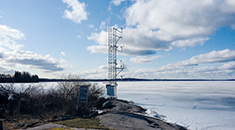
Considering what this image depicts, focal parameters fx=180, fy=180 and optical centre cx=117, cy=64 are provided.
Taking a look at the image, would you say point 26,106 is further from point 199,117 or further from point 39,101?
point 199,117

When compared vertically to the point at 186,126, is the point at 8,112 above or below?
above

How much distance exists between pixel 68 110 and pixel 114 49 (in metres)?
12.7

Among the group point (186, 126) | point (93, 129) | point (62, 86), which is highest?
point (62, 86)

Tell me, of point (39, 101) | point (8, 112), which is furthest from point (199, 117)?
point (8, 112)

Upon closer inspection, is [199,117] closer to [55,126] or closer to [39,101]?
[55,126]

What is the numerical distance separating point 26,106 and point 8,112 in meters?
1.40

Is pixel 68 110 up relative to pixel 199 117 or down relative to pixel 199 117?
up

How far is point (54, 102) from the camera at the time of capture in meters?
15.5

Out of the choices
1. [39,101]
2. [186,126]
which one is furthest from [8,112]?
[186,126]

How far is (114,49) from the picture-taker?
24.6m

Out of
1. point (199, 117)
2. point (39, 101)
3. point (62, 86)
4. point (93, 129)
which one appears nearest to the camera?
point (93, 129)

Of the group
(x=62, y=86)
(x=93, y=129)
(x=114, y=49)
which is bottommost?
(x=93, y=129)

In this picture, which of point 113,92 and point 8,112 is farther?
point 113,92

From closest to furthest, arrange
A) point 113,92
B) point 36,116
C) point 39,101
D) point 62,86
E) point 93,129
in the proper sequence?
1. point 93,129
2. point 36,116
3. point 39,101
4. point 62,86
5. point 113,92
